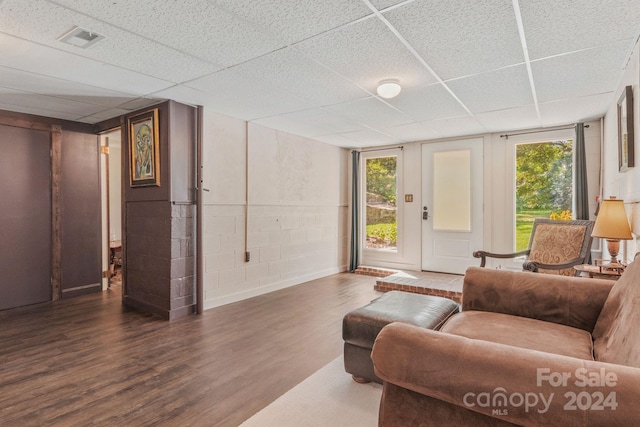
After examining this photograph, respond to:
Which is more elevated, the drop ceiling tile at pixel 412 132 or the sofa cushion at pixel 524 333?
the drop ceiling tile at pixel 412 132

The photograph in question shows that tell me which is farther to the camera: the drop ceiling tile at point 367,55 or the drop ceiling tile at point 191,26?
the drop ceiling tile at point 367,55

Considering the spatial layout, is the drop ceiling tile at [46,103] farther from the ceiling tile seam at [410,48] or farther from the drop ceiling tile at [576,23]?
the drop ceiling tile at [576,23]

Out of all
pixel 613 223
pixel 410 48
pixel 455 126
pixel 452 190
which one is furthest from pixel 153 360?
pixel 452 190

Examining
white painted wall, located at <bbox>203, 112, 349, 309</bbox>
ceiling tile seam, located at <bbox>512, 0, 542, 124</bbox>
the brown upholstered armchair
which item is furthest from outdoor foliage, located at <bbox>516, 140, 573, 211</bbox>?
white painted wall, located at <bbox>203, 112, 349, 309</bbox>

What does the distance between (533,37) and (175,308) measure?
387cm

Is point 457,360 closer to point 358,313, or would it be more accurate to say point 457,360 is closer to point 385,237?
point 358,313

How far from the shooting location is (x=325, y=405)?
80.1 inches

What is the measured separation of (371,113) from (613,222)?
2509 mm

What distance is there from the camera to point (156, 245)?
148 inches

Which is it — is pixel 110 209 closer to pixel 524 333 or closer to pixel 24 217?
pixel 24 217

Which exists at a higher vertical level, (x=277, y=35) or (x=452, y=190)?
(x=277, y=35)

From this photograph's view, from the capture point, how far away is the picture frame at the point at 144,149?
3666mm

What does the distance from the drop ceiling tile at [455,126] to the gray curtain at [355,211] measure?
1.63 meters

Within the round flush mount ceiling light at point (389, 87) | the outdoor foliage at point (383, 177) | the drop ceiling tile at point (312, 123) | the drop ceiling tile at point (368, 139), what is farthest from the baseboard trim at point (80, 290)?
the outdoor foliage at point (383, 177)
